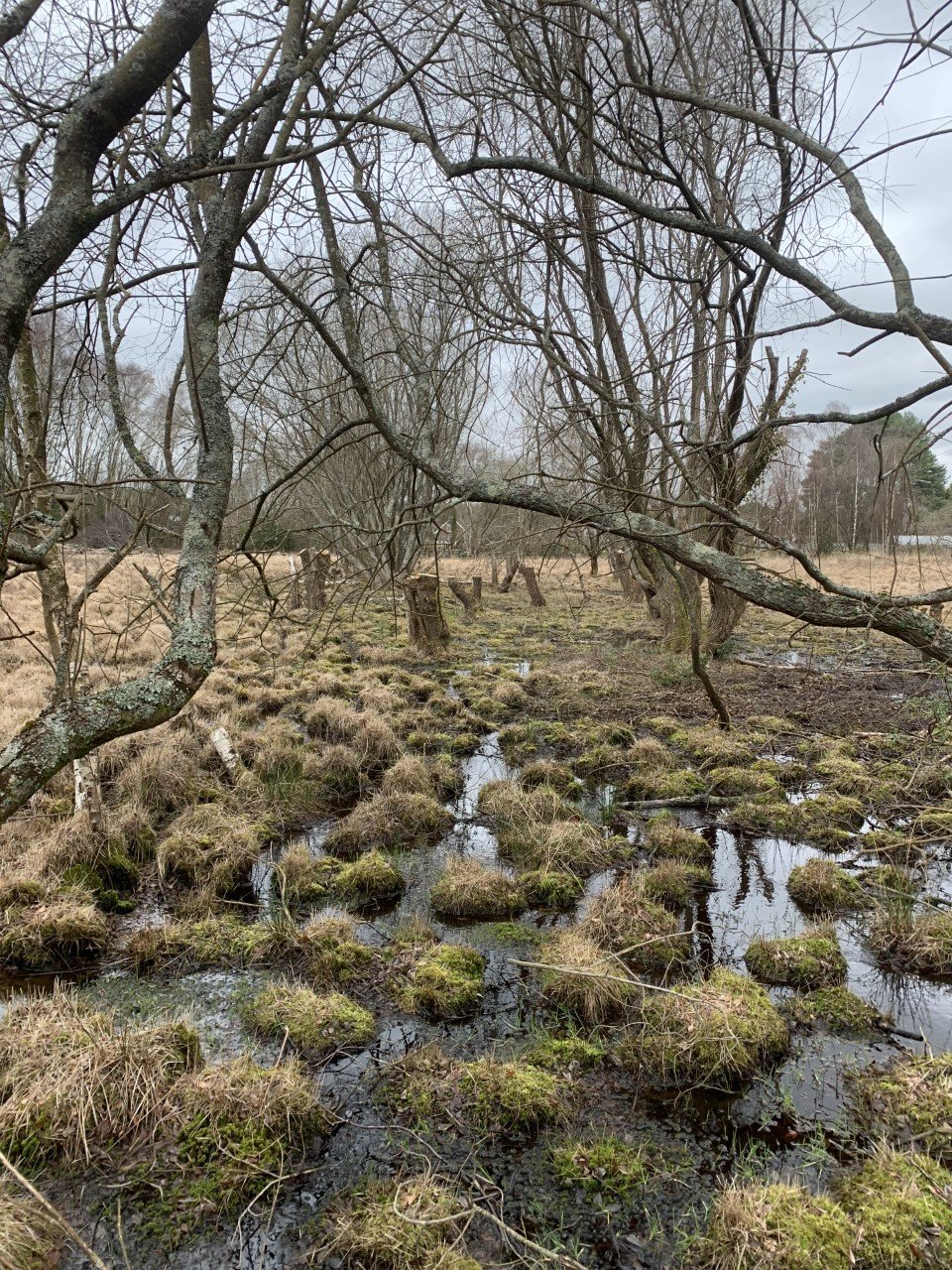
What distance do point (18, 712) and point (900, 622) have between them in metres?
7.98

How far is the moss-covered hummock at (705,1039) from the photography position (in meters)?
3.18

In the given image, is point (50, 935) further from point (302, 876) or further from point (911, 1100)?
point (911, 1100)

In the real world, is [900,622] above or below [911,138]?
below

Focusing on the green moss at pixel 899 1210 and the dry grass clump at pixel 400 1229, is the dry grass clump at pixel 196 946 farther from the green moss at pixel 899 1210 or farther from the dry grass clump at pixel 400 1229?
the green moss at pixel 899 1210

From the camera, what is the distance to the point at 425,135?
12.1 ft

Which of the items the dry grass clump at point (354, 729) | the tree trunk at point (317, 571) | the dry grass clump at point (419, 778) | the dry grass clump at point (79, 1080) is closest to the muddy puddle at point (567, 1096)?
the dry grass clump at point (79, 1080)

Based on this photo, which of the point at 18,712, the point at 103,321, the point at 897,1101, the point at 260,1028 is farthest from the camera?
the point at 18,712

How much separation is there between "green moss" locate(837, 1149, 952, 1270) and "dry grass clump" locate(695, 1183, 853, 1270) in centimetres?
6

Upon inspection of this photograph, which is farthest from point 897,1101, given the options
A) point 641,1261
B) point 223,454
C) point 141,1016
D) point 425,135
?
point 425,135

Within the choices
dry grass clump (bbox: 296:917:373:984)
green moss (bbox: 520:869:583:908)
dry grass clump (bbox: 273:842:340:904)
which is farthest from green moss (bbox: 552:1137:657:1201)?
dry grass clump (bbox: 273:842:340:904)

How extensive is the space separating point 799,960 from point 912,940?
26.2 inches

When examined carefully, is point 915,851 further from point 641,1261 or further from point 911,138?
point 911,138

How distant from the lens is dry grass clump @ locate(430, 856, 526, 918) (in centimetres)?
456

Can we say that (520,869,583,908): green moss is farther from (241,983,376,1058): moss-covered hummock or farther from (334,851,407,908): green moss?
(241,983,376,1058): moss-covered hummock
